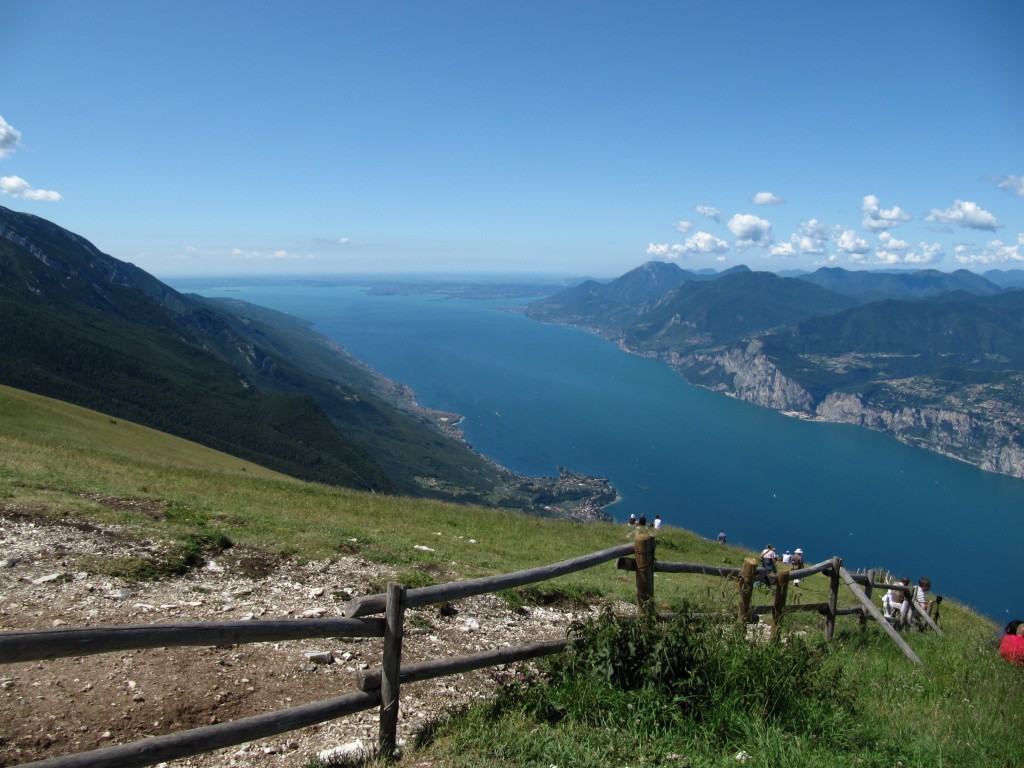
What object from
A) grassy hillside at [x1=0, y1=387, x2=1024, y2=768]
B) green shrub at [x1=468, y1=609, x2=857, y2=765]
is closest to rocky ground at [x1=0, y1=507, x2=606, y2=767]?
grassy hillside at [x1=0, y1=387, x2=1024, y2=768]

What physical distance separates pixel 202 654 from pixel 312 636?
3.26 meters

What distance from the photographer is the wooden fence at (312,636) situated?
4.54m

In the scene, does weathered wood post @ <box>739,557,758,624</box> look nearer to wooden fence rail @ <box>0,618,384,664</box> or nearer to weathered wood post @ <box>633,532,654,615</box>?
weathered wood post @ <box>633,532,654,615</box>

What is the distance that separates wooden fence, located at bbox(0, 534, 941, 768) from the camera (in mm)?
4543

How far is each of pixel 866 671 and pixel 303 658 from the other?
8.09m

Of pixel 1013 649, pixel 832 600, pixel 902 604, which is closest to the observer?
pixel 1013 649

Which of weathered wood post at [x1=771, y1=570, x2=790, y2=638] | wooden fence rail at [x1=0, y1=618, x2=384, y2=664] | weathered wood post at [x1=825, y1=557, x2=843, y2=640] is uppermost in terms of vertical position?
wooden fence rail at [x1=0, y1=618, x2=384, y2=664]

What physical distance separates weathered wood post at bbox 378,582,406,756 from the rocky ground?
440 millimetres

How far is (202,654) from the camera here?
317 inches

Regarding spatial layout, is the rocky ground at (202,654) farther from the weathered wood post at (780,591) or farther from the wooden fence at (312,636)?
the weathered wood post at (780,591)

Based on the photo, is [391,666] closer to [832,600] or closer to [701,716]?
[701,716]

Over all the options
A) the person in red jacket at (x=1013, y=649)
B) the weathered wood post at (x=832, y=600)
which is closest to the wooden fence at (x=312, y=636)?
the weathered wood post at (x=832, y=600)

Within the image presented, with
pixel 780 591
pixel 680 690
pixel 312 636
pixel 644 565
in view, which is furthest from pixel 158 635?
pixel 780 591

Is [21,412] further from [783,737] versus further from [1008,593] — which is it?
[1008,593]
